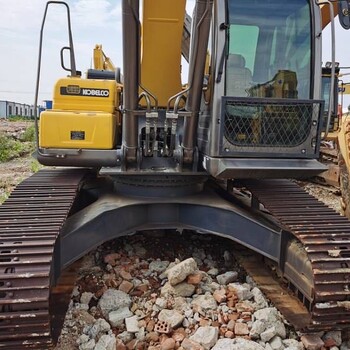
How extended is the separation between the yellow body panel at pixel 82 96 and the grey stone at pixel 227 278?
1715mm

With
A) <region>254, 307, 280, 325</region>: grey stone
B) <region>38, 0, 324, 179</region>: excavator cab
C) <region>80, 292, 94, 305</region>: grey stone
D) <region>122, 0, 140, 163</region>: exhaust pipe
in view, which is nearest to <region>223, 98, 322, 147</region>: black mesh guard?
<region>38, 0, 324, 179</region>: excavator cab

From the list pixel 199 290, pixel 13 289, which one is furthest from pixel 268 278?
pixel 13 289

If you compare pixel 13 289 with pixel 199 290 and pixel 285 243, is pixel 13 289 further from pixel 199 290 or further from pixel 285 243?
pixel 285 243

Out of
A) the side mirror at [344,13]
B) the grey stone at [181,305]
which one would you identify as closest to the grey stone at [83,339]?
the grey stone at [181,305]

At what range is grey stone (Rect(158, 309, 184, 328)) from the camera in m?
2.70

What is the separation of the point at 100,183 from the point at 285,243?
214 cm

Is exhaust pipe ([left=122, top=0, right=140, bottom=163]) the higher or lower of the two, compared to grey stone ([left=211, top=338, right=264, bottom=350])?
higher

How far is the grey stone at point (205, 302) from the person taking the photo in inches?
114

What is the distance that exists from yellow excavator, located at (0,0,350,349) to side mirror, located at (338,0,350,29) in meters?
0.01

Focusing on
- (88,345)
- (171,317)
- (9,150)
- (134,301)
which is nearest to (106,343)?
(88,345)

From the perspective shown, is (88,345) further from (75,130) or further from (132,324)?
(75,130)

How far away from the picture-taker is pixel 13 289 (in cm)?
228

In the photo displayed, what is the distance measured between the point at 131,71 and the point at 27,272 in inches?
58.0

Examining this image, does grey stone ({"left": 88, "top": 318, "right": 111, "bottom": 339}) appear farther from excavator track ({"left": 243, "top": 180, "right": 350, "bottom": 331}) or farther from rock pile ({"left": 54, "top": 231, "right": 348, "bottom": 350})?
excavator track ({"left": 243, "top": 180, "right": 350, "bottom": 331})
